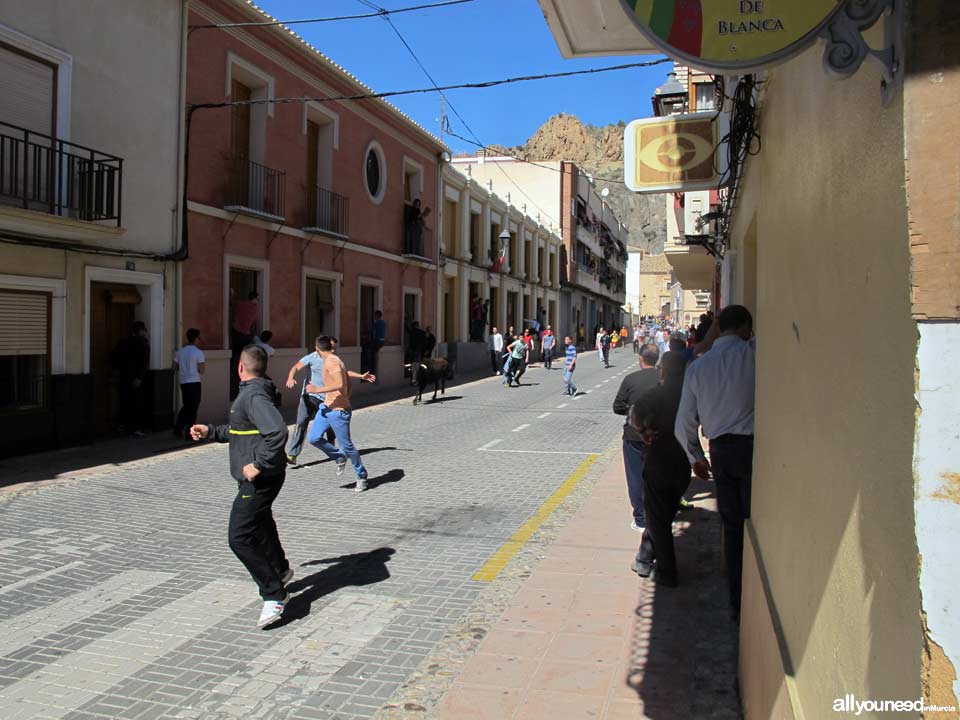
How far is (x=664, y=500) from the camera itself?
5551 mm

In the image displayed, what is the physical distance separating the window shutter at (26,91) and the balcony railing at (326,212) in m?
7.31

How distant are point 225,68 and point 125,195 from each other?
4.03 metres

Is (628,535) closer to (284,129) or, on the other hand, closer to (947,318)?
(947,318)

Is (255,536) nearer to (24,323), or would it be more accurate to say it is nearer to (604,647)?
(604,647)

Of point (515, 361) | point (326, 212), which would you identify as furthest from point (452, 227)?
point (326, 212)

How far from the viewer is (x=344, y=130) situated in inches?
797

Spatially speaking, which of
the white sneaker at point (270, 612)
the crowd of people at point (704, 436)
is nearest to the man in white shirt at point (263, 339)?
the white sneaker at point (270, 612)

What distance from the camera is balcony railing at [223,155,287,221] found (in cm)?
1554

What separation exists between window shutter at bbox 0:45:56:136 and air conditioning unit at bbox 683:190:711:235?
10079 millimetres

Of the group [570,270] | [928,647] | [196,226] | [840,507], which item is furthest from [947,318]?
[570,270]

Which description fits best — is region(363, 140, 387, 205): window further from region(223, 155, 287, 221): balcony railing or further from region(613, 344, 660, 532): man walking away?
region(613, 344, 660, 532): man walking away

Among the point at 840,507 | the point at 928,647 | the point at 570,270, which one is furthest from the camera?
the point at 570,270

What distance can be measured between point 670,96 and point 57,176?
9.37 metres

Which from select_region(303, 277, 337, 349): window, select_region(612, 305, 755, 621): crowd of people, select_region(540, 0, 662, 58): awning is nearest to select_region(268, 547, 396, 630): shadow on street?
select_region(612, 305, 755, 621): crowd of people
